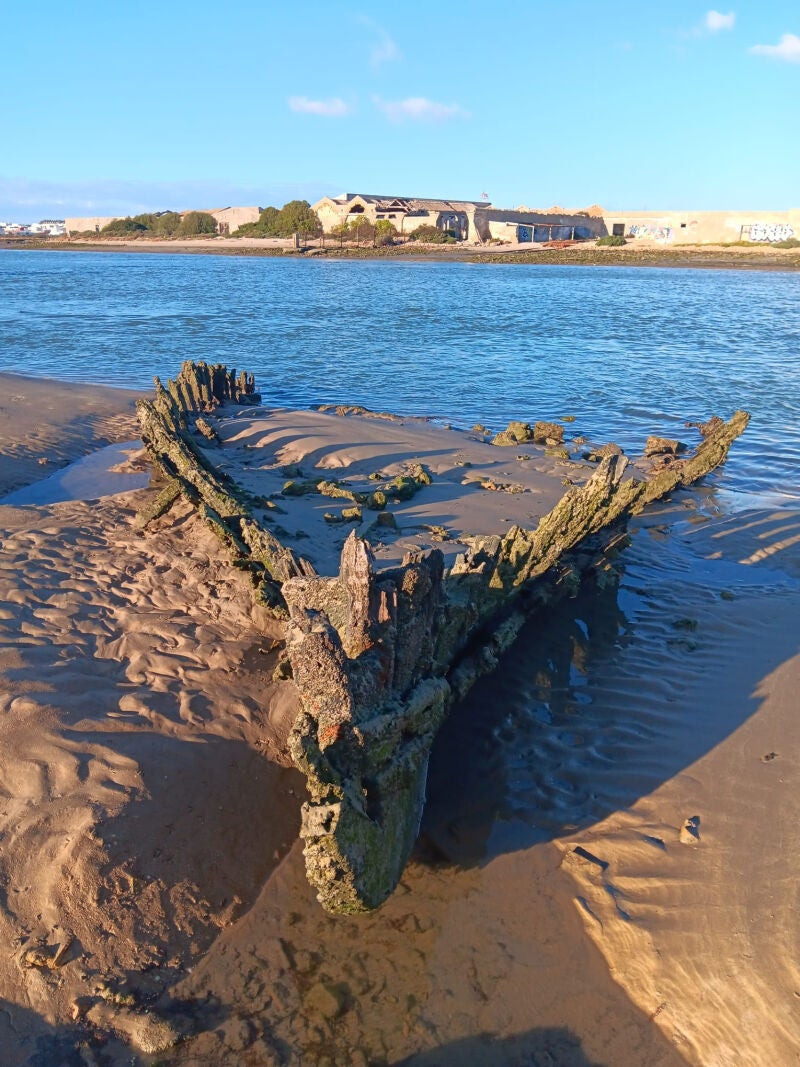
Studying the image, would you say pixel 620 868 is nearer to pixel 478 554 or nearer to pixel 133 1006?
pixel 478 554

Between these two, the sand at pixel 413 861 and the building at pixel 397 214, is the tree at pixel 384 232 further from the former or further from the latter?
the sand at pixel 413 861

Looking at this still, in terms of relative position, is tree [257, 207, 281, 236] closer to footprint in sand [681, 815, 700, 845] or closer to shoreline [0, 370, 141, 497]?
shoreline [0, 370, 141, 497]

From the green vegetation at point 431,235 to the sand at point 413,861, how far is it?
93865 mm

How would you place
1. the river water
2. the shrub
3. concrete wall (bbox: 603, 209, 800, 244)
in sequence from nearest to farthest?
the river water → concrete wall (bbox: 603, 209, 800, 244) → the shrub

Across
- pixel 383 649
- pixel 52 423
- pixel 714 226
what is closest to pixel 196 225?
pixel 714 226

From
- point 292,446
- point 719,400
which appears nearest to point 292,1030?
point 292,446

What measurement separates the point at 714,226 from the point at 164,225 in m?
85.6

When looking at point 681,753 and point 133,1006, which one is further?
point 681,753

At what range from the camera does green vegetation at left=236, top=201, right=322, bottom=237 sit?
100688 mm

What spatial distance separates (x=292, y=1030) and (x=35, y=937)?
1689mm

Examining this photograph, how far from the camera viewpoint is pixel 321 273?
Answer: 224ft

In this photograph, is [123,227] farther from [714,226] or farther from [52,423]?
[52,423]

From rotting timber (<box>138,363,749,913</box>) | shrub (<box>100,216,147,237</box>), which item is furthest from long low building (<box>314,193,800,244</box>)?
rotting timber (<box>138,363,749,913</box>)

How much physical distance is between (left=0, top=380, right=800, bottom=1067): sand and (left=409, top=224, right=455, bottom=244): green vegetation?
93.9 metres
